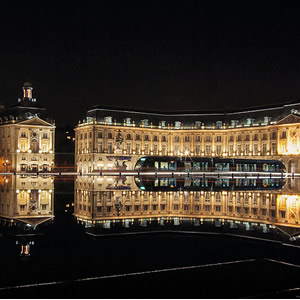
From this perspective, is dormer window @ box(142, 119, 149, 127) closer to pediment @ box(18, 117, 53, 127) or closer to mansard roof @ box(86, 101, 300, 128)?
mansard roof @ box(86, 101, 300, 128)

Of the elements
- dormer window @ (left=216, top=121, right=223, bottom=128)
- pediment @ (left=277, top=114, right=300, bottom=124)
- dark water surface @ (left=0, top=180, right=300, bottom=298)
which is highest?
dormer window @ (left=216, top=121, right=223, bottom=128)

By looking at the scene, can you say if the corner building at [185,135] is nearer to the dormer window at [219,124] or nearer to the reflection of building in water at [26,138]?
the dormer window at [219,124]

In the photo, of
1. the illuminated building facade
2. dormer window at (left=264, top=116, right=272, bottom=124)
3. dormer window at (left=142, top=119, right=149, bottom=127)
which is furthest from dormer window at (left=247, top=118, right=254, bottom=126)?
the illuminated building facade

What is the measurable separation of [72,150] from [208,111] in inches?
1681

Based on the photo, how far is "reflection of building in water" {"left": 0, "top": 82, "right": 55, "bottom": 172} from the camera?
105 m

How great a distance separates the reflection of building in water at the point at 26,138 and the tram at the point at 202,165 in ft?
102

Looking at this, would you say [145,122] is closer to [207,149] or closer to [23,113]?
[207,149]

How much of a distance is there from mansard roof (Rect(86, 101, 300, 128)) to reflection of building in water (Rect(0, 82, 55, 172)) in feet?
37.2

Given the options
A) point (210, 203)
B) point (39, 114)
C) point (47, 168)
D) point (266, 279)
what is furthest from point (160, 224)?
point (39, 114)

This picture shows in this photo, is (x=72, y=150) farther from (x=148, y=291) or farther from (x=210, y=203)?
(x=148, y=291)

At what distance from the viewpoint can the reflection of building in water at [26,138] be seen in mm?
105000

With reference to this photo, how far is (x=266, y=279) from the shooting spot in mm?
8250

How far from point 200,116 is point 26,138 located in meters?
42.6

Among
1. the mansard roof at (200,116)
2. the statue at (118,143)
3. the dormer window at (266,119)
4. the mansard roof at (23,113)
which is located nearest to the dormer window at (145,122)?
the mansard roof at (200,116)
